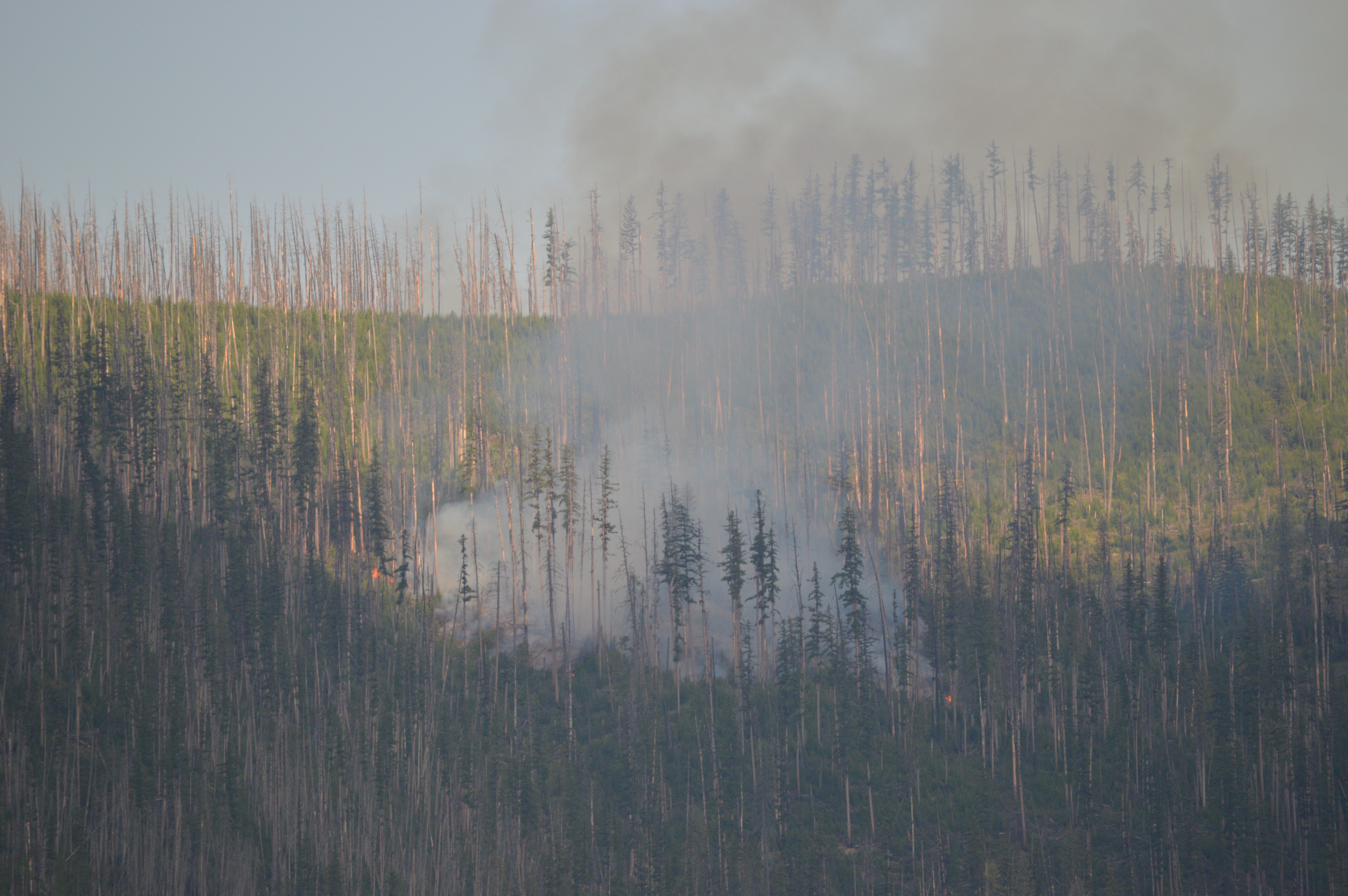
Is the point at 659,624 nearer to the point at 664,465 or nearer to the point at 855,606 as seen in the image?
the point at 855,606

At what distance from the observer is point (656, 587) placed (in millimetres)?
87750

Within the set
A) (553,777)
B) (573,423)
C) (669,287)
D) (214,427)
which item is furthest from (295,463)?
(669,287)

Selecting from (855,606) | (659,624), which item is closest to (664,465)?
(659,624)

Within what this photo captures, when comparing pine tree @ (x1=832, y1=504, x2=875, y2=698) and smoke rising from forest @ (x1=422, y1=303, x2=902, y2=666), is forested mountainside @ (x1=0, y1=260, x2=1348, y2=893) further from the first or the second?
smoke rising from forest @ (x1=422, y1=303, x2=902, y2=666)

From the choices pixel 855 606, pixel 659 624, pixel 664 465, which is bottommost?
pixel 659 624

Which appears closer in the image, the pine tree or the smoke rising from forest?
the pine tree

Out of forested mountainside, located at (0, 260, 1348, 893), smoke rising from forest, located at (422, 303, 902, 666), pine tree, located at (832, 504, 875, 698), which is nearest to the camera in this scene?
forested mountainside, located at (0, 260, 1348, 893)

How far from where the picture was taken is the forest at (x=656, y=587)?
68000 mm

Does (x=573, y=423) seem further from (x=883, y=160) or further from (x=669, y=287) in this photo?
(x=883, y=160)

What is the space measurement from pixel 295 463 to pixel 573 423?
28.1 m

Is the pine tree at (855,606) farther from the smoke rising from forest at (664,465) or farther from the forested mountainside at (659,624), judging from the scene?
the smoke rising from forest at (664,465)

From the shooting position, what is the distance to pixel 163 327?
3755 inches

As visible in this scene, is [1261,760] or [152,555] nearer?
[1261,760]

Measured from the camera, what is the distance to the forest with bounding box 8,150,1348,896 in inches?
2677
